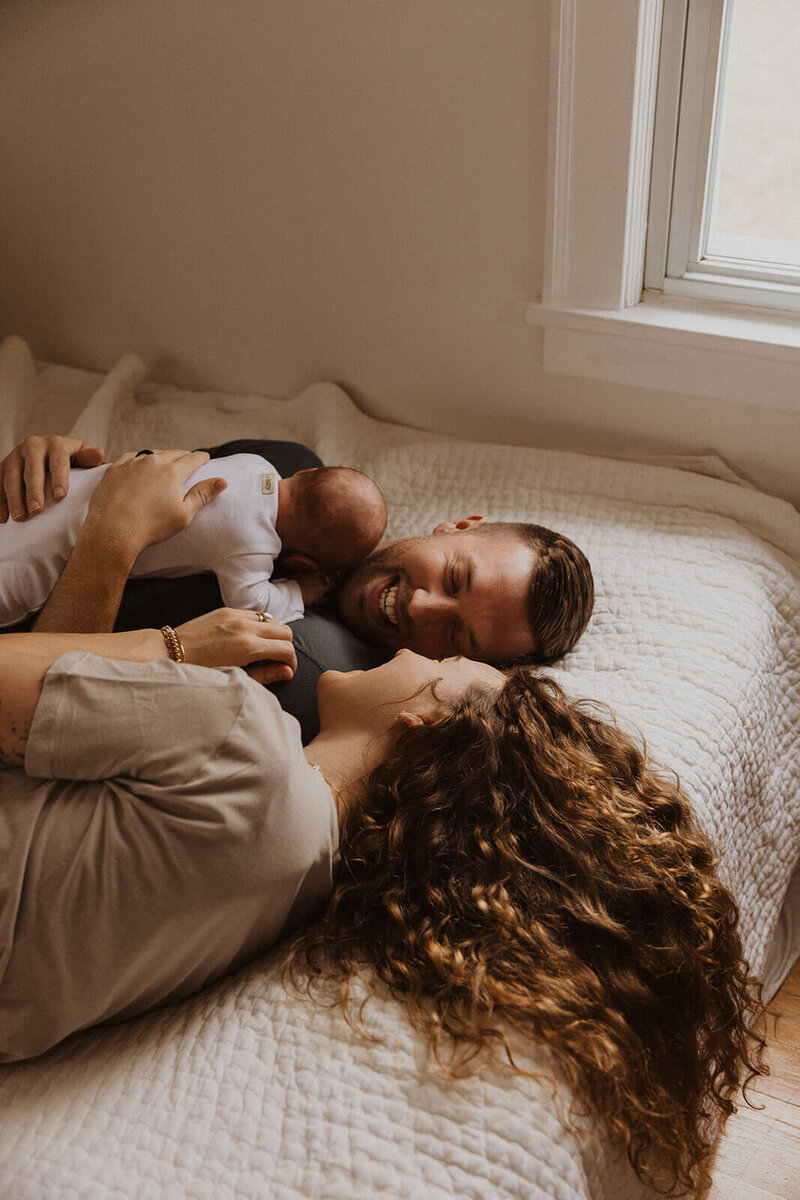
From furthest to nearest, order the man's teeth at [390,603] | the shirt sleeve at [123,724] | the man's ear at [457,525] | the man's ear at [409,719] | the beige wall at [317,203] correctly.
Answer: the beige wall at [317,203] < the man's ear at [457,525] < the man's teeth at [390,603] < the man's ear at [409,719] < the shirt sleeve at [123,724]

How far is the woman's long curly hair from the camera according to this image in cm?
96

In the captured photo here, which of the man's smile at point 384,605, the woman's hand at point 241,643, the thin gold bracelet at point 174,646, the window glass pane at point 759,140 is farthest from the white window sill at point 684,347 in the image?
the thin gold bracelet at point 174,646

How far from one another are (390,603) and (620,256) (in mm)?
762

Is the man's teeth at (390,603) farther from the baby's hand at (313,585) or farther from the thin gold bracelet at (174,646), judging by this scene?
the thin gold bracelet at (174,646)

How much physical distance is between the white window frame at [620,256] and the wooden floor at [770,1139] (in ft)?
3.46

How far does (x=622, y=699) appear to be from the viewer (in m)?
1.39

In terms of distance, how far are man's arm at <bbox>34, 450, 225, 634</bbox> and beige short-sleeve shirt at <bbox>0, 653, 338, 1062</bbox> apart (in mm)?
400

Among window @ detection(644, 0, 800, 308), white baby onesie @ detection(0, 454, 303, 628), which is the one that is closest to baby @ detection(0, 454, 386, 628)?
white baby onesie @ detection(0, 454, 303, 628)

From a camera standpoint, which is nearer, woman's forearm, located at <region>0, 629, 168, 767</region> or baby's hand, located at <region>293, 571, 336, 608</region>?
woman's forearm, located at <region>0, 629, 168, 767</region>

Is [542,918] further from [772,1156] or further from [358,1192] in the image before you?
[772,1156]

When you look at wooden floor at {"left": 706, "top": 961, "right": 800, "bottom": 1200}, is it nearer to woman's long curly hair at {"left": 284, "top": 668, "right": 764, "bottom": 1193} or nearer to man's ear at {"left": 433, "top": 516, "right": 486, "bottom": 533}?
woman's long curly hair at {"left": 284, "top": 668, "right": 764, "bottom": 1193}

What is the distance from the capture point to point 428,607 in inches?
58.9

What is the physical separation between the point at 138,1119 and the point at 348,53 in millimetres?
1783

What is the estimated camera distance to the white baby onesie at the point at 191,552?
1.48 metres
